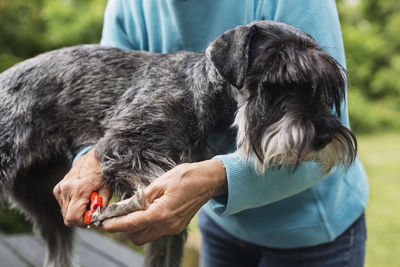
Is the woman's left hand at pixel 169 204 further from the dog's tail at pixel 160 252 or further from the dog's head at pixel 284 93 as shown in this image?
the dog's tail at pixel 160 252

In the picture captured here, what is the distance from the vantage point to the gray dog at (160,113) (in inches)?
71.1

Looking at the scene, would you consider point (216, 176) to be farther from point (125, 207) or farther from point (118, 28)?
point (118, 28)

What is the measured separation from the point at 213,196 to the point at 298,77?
1.95 ft

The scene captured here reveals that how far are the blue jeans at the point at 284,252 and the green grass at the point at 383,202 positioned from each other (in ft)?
13.1

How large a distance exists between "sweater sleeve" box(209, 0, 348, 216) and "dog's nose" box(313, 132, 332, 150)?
206 mm

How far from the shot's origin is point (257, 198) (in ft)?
6.57

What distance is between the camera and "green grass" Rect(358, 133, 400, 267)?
6366mm

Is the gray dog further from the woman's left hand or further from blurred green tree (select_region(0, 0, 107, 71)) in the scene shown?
blurred green tree (select_region(0, 0, 107, 71))

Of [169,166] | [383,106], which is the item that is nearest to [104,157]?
[169,166]

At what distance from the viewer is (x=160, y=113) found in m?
2.06

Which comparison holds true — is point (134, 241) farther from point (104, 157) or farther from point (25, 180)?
point (25, 180)

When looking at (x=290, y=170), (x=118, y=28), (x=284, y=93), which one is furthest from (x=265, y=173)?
(x=118, y=28)

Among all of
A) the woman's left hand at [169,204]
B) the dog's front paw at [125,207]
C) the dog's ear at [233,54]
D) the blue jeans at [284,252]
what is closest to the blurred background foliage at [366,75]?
the dog's ear at [233,54]

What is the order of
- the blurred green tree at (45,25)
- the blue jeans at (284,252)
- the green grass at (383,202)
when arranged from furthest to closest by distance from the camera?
the blurred green tree at (45,25) → the green grass at (383,202) → the blue jeans at (284,252)
